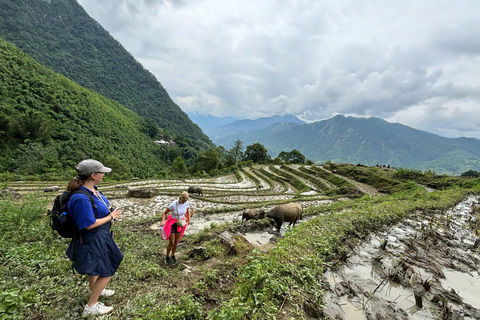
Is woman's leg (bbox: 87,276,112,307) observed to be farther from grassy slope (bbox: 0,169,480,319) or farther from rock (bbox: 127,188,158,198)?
rock (bbox: 127,188,158,198)

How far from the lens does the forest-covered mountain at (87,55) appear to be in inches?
3816

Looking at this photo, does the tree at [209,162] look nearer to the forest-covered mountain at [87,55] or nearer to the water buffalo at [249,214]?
the water buffalo at [249,214]

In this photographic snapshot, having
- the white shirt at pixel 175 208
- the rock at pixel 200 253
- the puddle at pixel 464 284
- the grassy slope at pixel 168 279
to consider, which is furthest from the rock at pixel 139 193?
the puddle at pixel 464 284

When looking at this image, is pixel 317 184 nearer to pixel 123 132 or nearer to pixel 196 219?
pixel 196 219

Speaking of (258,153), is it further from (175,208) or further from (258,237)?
(175,208)

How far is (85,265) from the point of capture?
2.55 m

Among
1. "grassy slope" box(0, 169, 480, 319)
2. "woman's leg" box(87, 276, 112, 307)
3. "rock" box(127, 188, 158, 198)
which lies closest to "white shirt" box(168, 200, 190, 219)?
"grassy slope" box(0, 169, 480, 319)

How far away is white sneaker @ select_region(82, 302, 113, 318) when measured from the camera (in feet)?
9.01

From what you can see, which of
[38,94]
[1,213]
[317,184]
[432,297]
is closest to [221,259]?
[432,297]

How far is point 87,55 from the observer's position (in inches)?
5207

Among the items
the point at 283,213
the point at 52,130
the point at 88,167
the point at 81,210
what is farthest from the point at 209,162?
the point at 81,210

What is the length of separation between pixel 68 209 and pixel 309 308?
409 cm

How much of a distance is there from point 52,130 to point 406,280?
5211 cm

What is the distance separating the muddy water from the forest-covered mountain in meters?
92.6
